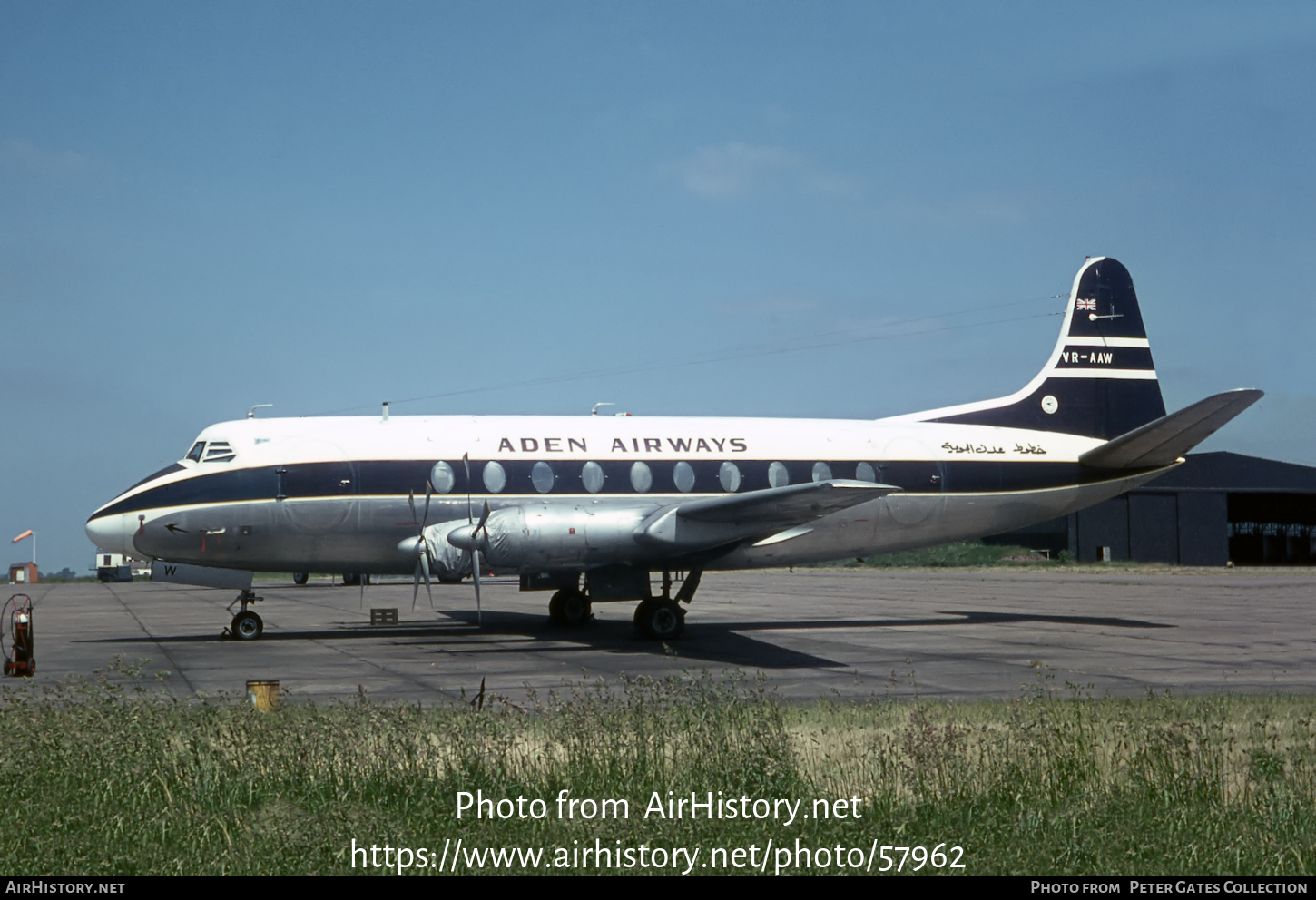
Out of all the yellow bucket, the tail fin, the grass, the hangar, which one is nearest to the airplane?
the tail fin

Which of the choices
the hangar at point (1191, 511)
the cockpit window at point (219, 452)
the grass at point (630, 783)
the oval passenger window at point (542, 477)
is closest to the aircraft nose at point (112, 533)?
the cockpit window at point (219, 452)

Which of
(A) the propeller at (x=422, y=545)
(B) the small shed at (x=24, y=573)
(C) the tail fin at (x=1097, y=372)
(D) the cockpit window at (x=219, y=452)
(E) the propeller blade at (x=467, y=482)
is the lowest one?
(B) the small shed at (x=24, y=573)

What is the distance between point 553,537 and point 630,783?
11944 mm

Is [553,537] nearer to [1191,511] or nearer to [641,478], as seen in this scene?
[641,478]

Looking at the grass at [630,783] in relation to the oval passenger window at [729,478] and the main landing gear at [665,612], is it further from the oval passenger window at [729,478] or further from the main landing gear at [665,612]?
the oval passenger window at [729,478]

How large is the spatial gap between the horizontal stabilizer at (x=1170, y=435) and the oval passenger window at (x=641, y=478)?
11054mm

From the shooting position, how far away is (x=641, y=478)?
23891 mm

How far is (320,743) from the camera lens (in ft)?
32.1

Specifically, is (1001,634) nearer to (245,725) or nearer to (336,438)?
(336,438)

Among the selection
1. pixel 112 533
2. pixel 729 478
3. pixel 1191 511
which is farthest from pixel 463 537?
pixel 1191 511

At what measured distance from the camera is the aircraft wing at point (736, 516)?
20.5 m

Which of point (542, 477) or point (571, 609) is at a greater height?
point (542, 477)

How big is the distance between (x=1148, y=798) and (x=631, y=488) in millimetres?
15616

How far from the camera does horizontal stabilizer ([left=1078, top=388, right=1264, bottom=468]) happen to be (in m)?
24.2
